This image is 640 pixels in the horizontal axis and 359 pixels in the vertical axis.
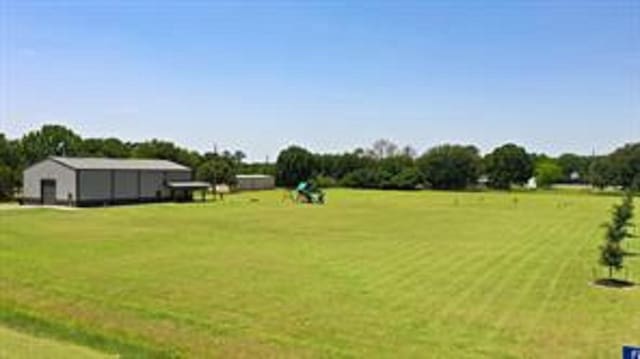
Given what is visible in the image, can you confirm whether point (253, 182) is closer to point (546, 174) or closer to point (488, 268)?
point (546, 174)

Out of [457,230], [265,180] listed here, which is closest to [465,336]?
[457,230]

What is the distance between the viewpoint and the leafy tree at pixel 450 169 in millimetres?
129625

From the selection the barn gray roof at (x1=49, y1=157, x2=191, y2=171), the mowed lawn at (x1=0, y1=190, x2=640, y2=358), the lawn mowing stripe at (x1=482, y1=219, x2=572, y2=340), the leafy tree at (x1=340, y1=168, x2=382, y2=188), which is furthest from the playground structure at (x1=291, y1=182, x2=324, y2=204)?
the leafy tree at (x1=340, y1=168, x2=382, y2=188)

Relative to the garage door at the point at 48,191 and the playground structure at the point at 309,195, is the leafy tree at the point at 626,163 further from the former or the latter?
the garage door at the point at 48,191

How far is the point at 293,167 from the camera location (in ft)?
399

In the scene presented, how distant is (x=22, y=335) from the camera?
599 inches

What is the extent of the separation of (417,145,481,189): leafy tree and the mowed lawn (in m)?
90.7

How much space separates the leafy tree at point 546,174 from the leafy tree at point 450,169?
2199cm

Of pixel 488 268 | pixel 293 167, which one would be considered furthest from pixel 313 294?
pixel 293 167

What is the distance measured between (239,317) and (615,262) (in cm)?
1399

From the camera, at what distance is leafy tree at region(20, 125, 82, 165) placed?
92.1 metres

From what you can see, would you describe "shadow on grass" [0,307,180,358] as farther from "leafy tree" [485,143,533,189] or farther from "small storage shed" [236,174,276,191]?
"leafy tree" [485,143,533,189]

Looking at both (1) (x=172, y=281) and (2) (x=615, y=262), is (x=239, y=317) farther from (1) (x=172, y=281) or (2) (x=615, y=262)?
(2) (x=615, y=262)

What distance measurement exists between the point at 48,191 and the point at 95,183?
178 inches
